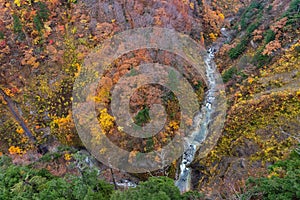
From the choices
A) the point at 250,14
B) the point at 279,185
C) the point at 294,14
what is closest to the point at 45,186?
the point at 279,185

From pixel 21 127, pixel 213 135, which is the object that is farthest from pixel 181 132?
pixel 21 127

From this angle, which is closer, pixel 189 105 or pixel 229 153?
pixel 229 153

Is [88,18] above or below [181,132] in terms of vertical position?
above

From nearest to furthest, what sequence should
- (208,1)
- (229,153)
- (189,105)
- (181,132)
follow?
(229,153)
(181,132)
(189,105)
(208,1)

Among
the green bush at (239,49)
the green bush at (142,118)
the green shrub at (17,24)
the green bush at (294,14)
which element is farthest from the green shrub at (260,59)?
the green shrub at (17,24)

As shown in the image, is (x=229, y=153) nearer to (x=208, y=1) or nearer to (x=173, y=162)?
(x=173, y=162)

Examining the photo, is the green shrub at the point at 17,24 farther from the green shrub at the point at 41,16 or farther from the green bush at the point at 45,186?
the green bush at the point at 45,186
